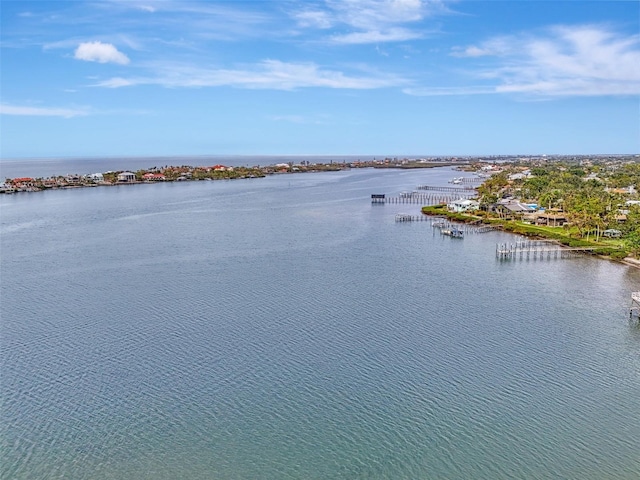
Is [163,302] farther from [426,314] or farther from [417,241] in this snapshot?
[417,241]

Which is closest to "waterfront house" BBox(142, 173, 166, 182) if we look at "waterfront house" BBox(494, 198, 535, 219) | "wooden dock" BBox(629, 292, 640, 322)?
"waterfront house" BBox(494, 198, 535, 219)

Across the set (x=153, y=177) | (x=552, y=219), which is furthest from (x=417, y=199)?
(x=153, y=177)

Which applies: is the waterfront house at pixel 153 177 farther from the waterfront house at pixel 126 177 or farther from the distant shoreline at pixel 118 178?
the waterfront house at pixel 126 177

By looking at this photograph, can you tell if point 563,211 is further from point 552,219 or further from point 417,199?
point 417,199

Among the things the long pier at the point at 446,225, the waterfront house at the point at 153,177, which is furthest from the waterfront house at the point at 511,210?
the waterfront house at the point at 153,177

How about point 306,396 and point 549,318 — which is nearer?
point 306,396

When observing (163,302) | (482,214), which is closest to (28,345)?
(163,302)
